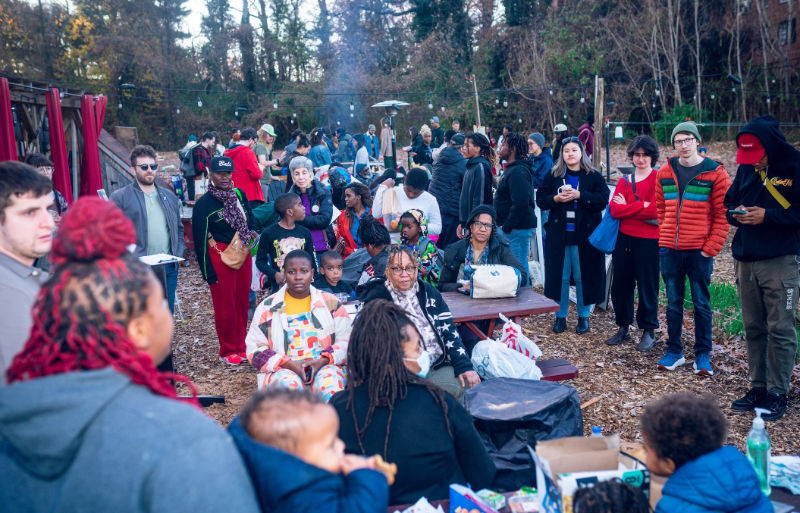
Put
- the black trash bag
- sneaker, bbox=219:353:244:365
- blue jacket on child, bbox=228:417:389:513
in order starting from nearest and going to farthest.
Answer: blue jacket on child, bbox=228:417:389:513
the black trash bag
sneaker, bbox=219:353:244:365

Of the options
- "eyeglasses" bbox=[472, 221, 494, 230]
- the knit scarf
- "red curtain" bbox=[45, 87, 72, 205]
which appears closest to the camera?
"eyeglasses" bbox=[472, 221, 494, 230]

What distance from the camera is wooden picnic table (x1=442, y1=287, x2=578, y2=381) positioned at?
15.4 feet

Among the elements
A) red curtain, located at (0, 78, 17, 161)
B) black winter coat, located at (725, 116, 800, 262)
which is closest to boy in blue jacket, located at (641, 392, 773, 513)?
black winter coat, located at (725, 116, 800, 262)

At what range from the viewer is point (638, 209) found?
5840mm

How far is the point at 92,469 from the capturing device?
1.22 metres

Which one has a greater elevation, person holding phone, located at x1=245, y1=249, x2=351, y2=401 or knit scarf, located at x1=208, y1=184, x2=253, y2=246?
knit scarf, located at x1=208, y1=184, x2=253, y2=246

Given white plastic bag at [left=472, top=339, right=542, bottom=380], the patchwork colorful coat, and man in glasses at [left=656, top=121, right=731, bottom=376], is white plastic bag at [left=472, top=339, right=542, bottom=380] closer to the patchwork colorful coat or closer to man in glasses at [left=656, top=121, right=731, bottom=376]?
the patchwork colorful coat

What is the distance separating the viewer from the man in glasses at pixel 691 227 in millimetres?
5102

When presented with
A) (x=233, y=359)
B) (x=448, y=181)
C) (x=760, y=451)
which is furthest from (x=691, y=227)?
(x=233, y=359)

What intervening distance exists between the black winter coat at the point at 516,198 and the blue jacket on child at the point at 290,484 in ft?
18.0

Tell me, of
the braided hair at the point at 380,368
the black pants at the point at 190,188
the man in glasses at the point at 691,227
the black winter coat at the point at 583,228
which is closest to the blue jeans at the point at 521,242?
the black winter coat at the point at 583,228

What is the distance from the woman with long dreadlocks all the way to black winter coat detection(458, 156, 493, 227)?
181 inches

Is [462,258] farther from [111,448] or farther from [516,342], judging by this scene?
[111,448]

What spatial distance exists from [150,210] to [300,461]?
480 centimetres
